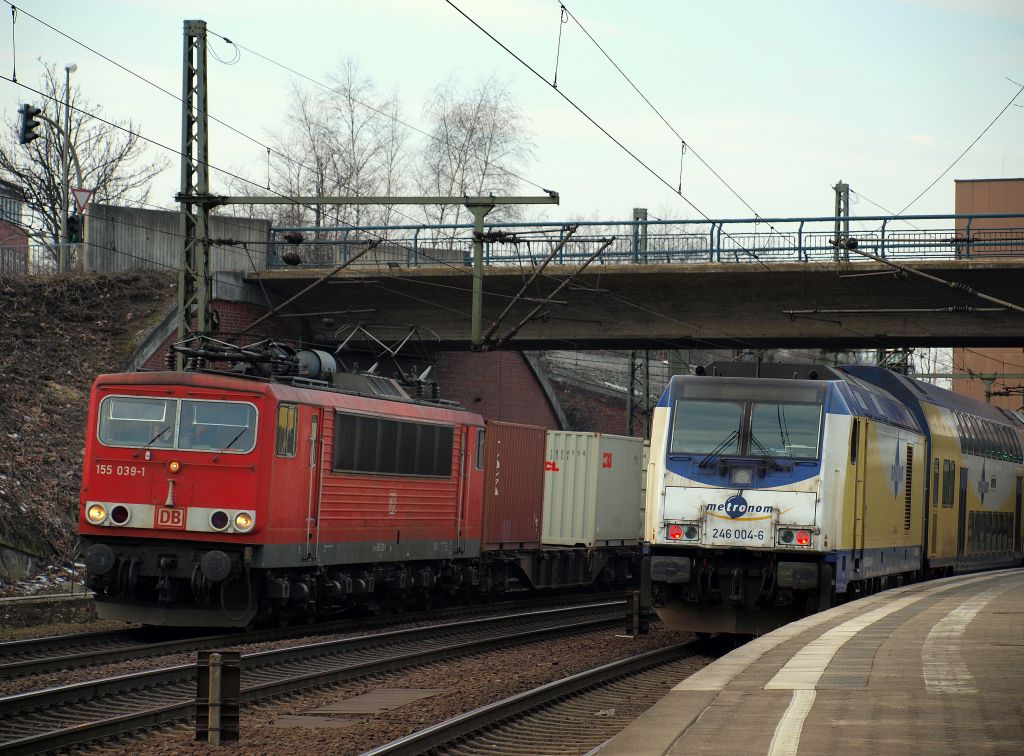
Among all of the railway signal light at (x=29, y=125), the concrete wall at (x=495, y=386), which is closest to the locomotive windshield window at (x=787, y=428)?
the railway signal light at (x=29, y=125)

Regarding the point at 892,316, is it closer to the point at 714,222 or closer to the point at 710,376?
the point at 714,222

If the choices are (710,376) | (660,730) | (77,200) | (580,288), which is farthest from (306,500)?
(77,200)

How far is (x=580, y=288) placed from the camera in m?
30.9

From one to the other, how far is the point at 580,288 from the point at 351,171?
29.3 metres

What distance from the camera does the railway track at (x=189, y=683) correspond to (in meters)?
10.6

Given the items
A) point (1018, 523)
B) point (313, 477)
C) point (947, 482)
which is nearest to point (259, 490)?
point (313, 477)

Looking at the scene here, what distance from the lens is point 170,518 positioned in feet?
55.5

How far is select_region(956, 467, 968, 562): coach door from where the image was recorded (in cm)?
2377

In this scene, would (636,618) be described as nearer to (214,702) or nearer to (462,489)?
(462,489)

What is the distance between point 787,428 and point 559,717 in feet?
18.4

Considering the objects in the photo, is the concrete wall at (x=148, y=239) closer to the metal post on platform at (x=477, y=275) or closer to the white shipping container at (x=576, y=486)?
the metal post on platform at (x=477, y=275)

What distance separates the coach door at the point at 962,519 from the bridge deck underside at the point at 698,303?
588 cm

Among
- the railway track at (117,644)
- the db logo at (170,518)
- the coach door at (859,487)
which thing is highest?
the coach door at (859,487)

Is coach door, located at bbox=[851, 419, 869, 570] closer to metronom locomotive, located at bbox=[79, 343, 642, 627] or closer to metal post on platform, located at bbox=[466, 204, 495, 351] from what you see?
metronom locomotive, located at bbox=[79, 343, 642, 627]
